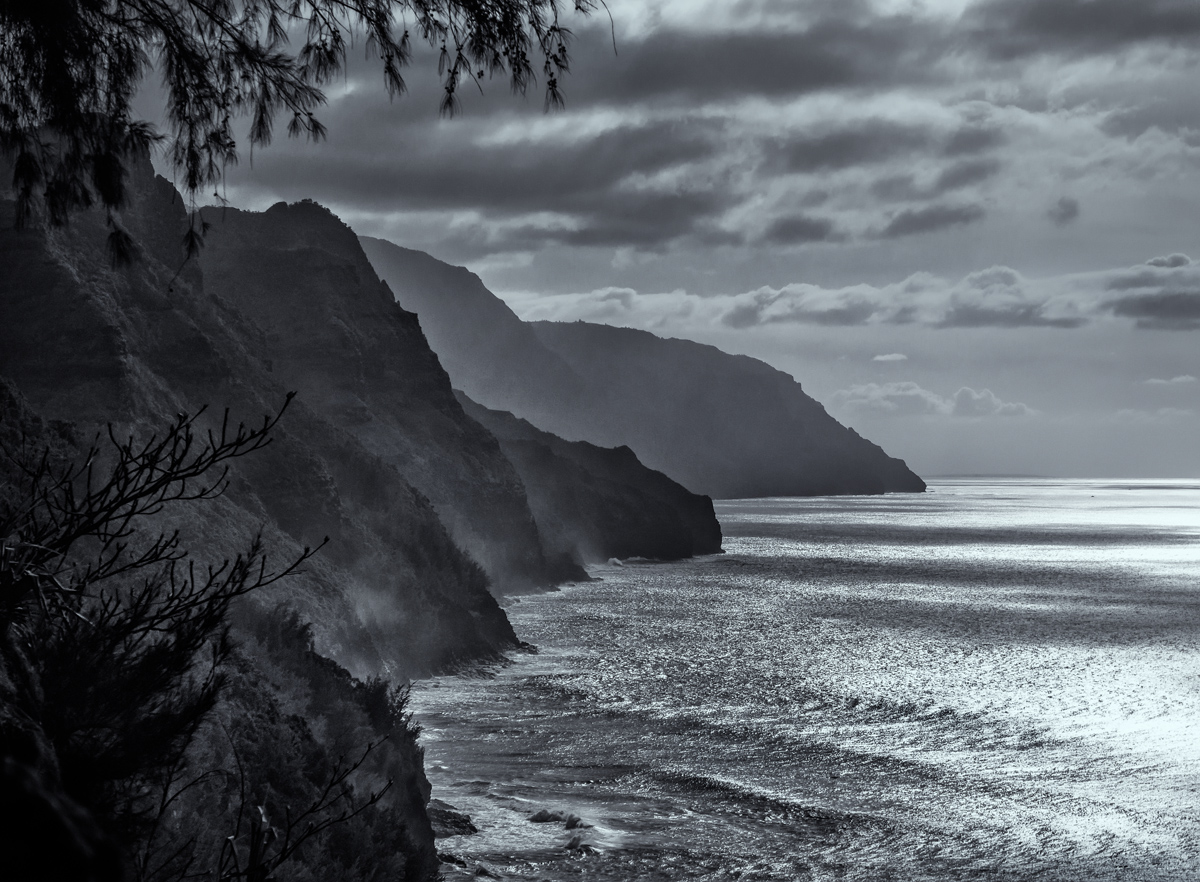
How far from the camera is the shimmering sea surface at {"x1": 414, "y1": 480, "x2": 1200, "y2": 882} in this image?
1633 cm

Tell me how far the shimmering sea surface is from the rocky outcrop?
21.4 meters

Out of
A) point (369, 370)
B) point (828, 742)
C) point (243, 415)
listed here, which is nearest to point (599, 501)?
point (369, 370)

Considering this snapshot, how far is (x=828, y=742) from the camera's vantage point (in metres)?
23.3

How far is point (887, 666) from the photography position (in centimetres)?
3341

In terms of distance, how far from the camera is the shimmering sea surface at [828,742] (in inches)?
643

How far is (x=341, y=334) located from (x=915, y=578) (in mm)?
39971

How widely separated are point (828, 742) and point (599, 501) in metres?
57.1

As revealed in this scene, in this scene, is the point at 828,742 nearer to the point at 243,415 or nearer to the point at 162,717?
the point at 162,717

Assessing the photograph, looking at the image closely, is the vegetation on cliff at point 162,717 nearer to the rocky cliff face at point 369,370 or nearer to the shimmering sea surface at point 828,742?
the shimmering sea surface at point 828,742

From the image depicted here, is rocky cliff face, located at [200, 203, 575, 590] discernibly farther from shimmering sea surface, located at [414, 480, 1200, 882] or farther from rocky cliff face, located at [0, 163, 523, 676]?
shimmering sea surface, located at [414, 480, 1200, 882]

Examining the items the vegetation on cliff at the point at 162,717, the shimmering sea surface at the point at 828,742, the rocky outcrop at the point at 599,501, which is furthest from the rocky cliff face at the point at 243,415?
the rocky outcrop at the point at 599,501

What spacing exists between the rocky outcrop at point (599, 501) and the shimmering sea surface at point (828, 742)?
2135cm

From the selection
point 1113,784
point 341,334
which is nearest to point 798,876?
point 1113,784

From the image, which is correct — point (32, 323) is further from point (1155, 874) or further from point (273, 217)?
point (273, 217)
